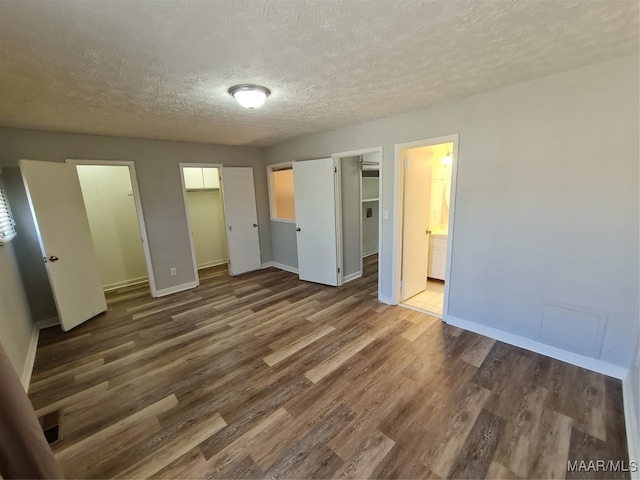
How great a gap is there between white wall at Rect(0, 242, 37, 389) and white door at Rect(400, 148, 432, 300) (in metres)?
3.77

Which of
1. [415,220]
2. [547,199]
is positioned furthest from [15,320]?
[547,199]

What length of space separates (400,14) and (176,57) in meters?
1.28

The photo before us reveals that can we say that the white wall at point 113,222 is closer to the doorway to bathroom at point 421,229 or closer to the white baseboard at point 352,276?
the white baseboard at point 352,276

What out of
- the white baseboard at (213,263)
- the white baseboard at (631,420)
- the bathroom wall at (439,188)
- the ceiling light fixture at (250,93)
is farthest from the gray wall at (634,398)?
the white baseboard at (213,263)

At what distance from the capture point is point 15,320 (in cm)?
243

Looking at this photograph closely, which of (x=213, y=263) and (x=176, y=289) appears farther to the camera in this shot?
(x=213, y=263)

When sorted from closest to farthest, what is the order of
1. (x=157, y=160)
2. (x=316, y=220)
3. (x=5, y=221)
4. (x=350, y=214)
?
(x=5, y=221) → (x=157, y=160) → (x=316, y=220) → (x=350, y=214)

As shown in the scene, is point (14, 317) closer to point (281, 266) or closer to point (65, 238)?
point (65, 238)

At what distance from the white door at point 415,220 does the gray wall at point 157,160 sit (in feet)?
9.97

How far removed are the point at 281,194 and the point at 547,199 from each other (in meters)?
4.08

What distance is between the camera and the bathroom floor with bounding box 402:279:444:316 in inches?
131

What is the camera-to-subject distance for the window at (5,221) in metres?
2.62

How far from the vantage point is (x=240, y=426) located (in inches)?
70.1

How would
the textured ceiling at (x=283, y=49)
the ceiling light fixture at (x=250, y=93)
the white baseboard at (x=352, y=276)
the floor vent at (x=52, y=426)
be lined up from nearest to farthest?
the textured ceiling at (x=283, y=49), the floor vent at (x=52, y=426), the ceiling light fixture at (x=250, y=93), the white baseboard at (x=352, y=276)
